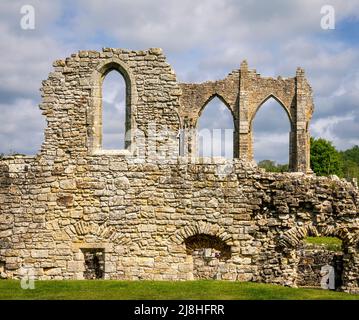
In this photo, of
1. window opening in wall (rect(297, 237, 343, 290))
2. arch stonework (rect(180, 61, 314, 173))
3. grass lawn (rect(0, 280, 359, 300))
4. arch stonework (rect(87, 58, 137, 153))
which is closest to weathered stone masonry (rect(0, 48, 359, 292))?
arch stonework (rect(87, 58, 137, 153))

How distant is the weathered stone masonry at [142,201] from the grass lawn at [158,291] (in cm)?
97

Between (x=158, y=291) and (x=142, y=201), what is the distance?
284 centimetres

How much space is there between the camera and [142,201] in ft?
47.7

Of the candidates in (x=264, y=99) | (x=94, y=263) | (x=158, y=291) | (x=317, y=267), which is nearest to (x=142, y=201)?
(x=94, y=263)

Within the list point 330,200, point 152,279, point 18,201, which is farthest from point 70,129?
point 330,200

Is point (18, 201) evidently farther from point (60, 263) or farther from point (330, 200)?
point (330, 200)

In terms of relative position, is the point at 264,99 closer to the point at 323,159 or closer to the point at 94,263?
the point at 323,159

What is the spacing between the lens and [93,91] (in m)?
14.8

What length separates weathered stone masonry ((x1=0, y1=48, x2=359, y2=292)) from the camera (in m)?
14.3

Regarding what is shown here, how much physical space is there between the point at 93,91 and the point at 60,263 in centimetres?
427

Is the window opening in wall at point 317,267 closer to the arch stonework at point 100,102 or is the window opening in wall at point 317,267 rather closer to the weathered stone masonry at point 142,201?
the weathered stone masonry at point 142,201

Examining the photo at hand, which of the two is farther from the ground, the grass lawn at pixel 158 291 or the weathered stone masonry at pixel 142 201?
the weathered stone masonry at pixel 142 201

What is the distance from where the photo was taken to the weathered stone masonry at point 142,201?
14.3 metres

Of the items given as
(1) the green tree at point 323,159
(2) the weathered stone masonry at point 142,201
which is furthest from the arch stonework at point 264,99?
(2) the weathered stone masonry at point 142,201
